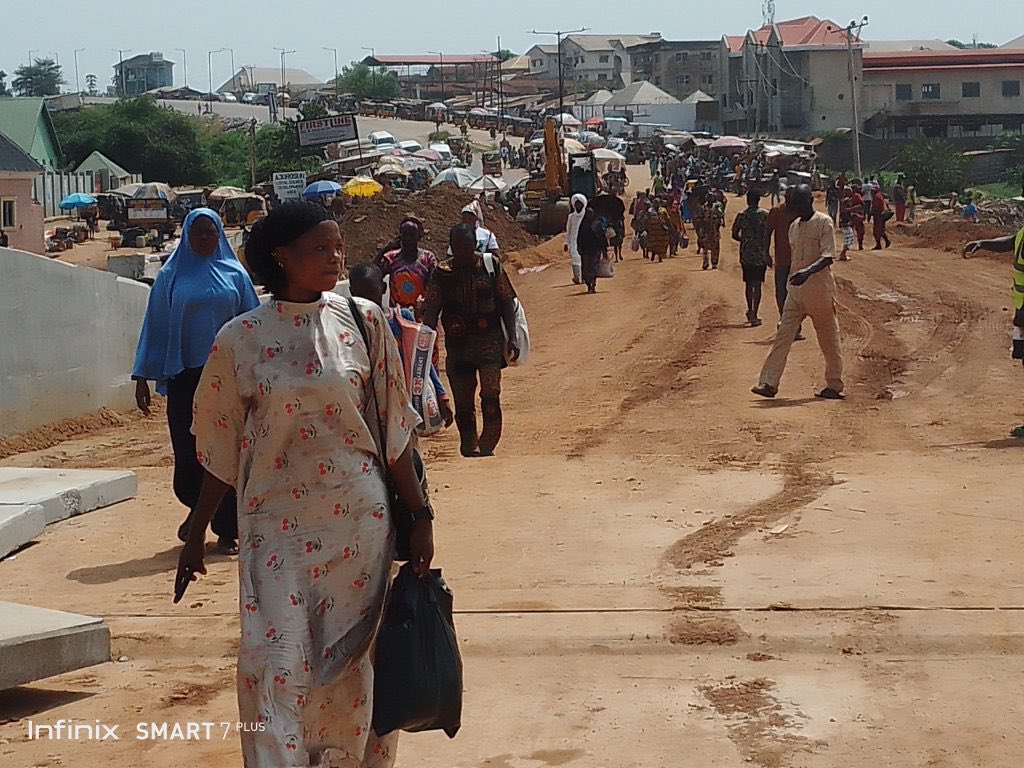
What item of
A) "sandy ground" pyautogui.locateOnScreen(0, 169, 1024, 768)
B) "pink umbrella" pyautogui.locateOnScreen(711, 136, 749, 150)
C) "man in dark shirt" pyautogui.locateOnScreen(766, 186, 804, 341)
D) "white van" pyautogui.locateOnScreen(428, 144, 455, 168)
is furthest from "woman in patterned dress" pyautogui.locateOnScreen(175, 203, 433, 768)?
"pink umbrella" pyautogui.locateOnScreen(711, 136, 749, 150)

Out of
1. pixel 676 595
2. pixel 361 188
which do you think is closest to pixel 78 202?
pixel 361 188

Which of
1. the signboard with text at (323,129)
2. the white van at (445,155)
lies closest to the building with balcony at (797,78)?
the white van at (445,155)

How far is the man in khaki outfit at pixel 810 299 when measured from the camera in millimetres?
12367

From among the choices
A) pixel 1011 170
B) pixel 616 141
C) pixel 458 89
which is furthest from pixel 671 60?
pixel 1011 170

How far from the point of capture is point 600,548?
7031 millimetres

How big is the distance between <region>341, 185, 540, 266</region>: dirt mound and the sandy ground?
2105cm

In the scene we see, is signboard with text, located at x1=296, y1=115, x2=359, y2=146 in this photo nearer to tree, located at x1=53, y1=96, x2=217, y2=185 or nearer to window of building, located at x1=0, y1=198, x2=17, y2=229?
window of building, located at x1=0, y1=198, x2=17, y2=229

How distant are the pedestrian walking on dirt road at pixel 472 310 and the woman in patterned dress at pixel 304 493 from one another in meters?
5.57

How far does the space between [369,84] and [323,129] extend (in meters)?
91.1

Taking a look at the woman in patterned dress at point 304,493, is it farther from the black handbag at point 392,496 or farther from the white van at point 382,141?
the white van at point 382,141

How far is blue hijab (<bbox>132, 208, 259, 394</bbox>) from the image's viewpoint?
6848mm

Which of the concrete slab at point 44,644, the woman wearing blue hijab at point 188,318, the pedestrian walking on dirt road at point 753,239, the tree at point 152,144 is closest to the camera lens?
the concrete slab at point 44,644

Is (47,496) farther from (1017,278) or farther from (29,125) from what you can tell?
(29,125)

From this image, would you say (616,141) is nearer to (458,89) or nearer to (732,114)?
(732,114)
